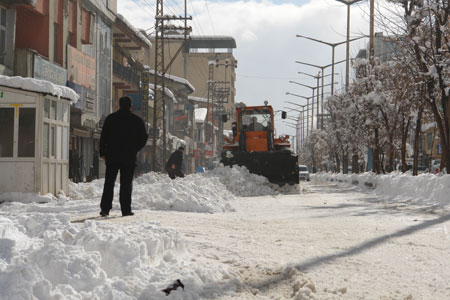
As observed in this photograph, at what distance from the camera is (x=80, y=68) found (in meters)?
30.9

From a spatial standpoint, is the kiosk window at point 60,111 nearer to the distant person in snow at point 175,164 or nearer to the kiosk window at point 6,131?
the kiosk window at point 6,131

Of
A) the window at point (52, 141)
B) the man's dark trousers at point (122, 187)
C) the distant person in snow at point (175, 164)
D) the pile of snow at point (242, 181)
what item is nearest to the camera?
the man's dark trousers at point (122, 187)

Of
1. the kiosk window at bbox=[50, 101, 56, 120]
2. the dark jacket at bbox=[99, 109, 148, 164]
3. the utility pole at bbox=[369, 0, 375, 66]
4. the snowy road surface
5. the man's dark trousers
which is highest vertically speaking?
the utility pole at bbox=[369, 0, 375, 66]

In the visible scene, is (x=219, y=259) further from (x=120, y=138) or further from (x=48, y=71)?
(x=48, y=71)

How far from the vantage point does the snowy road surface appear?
16.0 ft

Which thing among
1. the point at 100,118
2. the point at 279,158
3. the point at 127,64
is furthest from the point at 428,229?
the point at 127,64

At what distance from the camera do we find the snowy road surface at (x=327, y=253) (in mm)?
4883

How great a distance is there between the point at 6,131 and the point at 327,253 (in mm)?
9004

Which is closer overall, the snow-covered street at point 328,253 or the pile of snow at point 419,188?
the snow-covered street at point 328,253

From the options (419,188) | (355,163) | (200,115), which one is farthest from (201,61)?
(419,188)

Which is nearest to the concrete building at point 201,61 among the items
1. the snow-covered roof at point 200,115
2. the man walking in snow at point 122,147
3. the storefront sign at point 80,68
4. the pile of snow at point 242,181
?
the snow-covered roof at point 200,115

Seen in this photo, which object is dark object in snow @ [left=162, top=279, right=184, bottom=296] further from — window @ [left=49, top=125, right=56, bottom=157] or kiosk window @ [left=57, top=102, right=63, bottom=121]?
kiosk window @ [left=57, top=102, right=63, bottom=121]

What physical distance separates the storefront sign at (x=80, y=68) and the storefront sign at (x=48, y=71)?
1376 millimetres

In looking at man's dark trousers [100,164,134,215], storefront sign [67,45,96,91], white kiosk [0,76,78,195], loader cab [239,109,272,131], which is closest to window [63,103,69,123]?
white kiosk [0,76,78,195]
